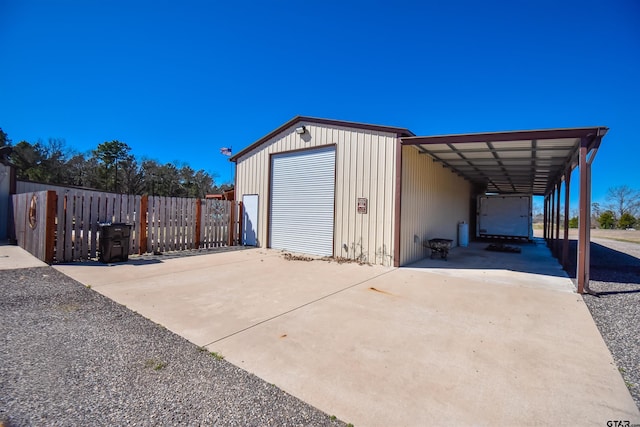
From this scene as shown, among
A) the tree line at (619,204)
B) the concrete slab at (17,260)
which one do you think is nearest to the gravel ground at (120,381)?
the concrete slab at (17,260)

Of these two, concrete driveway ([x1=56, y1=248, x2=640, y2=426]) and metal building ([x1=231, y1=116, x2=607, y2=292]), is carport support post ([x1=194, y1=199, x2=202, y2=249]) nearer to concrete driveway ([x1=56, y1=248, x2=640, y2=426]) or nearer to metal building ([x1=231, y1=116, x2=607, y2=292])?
metal building ([x1=231, y1=116, x2=607, y2=292])

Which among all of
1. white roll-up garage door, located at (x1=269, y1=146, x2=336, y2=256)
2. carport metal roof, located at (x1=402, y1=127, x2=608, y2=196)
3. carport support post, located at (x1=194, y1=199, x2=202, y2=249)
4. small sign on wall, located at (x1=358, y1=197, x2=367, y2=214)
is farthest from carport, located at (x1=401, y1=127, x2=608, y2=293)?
carport support post, located at (x1=194, y1=199, x2=202, y2=249)

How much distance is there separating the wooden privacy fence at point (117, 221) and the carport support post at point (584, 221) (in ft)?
34.5

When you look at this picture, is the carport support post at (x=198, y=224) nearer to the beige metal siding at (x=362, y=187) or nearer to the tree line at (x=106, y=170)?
the beige metal siding at (x=362, y=187)

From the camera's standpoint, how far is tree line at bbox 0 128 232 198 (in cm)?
2853

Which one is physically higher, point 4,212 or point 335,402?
point 4,212

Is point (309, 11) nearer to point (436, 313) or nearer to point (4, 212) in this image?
point (436, 313)

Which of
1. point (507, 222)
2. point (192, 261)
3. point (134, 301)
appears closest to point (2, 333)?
point (134, 301)

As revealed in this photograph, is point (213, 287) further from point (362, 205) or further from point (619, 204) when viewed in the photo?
point (619, 204)

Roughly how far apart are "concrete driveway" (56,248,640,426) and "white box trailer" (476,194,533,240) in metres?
10.6

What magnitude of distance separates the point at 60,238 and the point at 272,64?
9425 millimetres

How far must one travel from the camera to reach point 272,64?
11.6 meters

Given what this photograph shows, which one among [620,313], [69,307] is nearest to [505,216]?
[620,313]

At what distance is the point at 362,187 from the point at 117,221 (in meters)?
7.20
